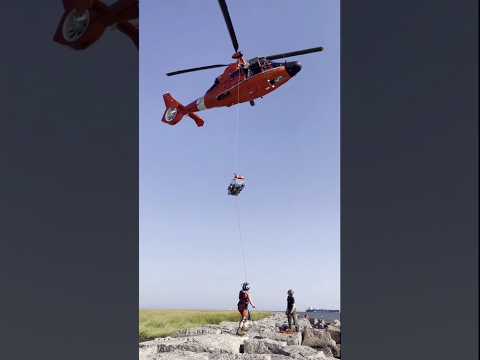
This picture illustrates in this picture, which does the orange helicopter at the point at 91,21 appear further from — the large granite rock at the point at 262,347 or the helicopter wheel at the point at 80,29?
the large granite rock at the point at 262,347

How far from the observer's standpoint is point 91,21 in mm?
1363

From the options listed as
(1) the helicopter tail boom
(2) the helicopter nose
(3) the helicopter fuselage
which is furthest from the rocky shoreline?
(1) the helicopter tail boom

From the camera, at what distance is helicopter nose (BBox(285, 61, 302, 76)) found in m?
5.65

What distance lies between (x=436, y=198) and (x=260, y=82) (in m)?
5.06

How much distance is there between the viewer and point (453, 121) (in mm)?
726

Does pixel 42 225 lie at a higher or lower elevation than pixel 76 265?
higher

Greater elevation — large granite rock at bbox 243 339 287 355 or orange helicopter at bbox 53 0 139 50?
orange helicopter at bbox 53 0 139 50

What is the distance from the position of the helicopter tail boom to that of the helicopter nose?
2186mm

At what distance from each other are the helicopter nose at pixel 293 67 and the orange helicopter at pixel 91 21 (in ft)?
14.7

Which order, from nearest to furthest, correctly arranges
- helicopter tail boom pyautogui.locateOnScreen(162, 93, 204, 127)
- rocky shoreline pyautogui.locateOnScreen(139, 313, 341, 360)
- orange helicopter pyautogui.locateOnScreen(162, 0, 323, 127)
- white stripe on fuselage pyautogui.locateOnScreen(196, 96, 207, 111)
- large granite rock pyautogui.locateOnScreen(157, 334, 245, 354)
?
rocky shoreline pyautogui.locateOnScreen(139, 313, 341, 360), large granite rock pyautogui.locateOnScreen(157, 334, 245, 354), orange helicopter pyautogui.locateOnScreen(162, 0, 323, 127), white stripe on fuselage pyautogui.locateOnScreen(196, 96, 207, 111), helicopter tail boom pyautogui.locateOnScreen(162, 93, 204, 127)

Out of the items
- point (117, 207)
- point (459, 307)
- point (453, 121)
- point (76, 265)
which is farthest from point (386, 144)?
point (76, 265)

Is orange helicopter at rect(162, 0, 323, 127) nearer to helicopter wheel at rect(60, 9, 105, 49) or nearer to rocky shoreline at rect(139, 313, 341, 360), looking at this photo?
rocky shoreline at rect(139, 313, 341, 360)

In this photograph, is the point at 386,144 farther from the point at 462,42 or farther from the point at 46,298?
the point at 46,298

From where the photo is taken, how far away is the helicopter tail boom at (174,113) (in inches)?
288
